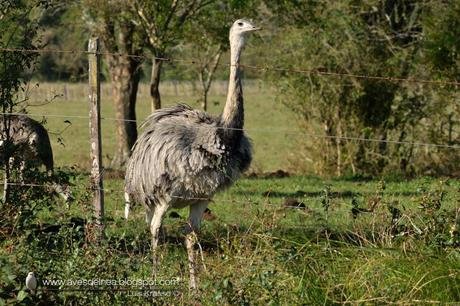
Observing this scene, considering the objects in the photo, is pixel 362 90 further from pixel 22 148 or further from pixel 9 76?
pixel 9 76

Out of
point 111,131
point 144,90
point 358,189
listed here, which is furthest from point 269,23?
point 144,90

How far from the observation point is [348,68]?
1931cm

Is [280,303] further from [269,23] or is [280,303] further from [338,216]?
[269,23]

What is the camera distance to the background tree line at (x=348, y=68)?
62.8 feet

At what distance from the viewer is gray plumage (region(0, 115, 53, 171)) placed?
9.17 metres

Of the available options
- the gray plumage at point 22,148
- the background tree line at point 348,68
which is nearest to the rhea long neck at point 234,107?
the gray plumage at point 22,148

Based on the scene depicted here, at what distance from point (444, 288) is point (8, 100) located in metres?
4.38

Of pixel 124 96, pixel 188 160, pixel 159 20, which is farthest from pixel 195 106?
pixel 188 160

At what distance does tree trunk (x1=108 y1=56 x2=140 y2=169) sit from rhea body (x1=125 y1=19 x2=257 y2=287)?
10293 millimetres

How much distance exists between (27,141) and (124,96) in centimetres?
1087

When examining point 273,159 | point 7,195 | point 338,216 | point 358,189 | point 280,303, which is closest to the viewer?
point 280,303

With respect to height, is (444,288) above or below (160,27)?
below

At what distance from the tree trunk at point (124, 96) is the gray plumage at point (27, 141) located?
21.9ft

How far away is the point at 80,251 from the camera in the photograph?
23.0ft
